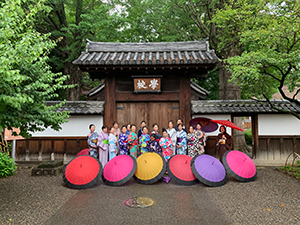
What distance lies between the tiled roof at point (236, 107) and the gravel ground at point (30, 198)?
6.30m

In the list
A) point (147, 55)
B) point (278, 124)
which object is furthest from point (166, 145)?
point (278, 124)

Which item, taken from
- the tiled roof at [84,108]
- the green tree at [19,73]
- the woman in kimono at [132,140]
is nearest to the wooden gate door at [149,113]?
the tiled roof at [84,108]

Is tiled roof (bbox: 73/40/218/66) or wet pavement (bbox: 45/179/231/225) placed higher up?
tiled roof (bbox: 73/40/218/66)

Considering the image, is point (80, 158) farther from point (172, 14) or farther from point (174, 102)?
point (172, 14)

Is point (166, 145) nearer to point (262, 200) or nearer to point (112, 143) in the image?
point (112, 143)

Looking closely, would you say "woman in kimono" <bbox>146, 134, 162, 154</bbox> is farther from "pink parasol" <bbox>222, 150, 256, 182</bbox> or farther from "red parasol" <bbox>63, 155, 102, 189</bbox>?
"pink parasol" <bbox>222, 150, 256, 182</bbox>

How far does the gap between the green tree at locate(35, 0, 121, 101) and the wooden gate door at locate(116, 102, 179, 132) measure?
260 inches

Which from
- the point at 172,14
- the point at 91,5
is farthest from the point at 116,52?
the point at 91,5

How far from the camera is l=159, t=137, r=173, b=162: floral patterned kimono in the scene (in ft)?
25.0

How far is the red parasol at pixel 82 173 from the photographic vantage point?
20.0 feet

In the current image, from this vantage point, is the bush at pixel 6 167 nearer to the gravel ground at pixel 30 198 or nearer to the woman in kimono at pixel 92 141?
the gravel ground at pixel 30 198

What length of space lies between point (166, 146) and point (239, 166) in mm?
2573

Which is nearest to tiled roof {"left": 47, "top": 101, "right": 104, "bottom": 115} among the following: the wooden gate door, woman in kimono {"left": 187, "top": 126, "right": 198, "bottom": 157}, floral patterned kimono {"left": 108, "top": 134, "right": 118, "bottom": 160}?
the wooden gate door

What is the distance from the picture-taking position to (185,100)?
31.2ft
